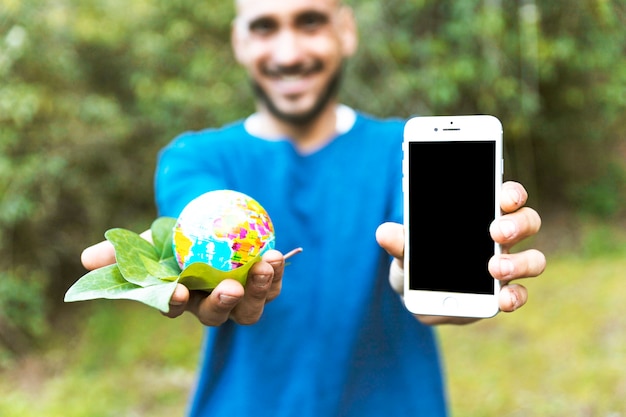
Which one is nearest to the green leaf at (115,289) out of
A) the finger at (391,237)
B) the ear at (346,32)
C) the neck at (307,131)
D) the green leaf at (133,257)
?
the green leaf at (133,257)

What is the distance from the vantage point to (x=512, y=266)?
1.31m

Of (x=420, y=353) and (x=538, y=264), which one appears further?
(x=420, y=353)

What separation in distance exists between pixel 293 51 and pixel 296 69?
6 cm

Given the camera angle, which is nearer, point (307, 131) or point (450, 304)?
point (450, 304)

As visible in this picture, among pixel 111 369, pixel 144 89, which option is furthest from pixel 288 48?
pixel 144 89

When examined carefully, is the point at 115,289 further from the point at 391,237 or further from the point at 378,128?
the point at 378,128

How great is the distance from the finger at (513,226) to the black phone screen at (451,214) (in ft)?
0.24

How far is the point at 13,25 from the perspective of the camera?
5.07 meters

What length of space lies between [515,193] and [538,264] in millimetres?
151

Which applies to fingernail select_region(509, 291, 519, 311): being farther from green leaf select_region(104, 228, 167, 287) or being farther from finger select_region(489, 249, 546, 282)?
green leaf select_region(104, 228, 167, 287)

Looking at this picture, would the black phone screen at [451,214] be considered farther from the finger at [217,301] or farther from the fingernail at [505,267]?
the finger at [217,301]

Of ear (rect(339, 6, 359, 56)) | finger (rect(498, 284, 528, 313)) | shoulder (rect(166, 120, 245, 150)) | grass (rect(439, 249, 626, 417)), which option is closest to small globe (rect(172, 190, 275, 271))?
finger (rect(498, 284, 528, 313))

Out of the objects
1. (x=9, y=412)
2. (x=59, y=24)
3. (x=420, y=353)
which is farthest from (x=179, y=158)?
(x=59, y=24)

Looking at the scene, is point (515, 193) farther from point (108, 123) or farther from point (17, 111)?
point (108, 123)
